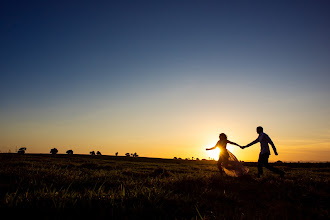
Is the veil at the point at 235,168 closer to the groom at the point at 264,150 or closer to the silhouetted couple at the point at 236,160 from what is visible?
the silhouetted couple at the point at 236,160

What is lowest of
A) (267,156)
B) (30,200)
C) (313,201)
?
(313,201)

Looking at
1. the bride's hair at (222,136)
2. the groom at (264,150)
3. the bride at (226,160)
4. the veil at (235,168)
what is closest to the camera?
the groom at (264,150)

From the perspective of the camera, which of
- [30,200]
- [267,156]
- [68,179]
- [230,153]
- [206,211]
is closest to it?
[30,200]

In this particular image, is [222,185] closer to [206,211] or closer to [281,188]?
A: [281,188]

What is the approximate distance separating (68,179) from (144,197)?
381 centimetres

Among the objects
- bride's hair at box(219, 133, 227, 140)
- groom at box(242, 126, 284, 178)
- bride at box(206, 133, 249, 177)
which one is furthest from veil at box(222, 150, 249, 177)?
bride's hair at box(219, 133, 227, 140)

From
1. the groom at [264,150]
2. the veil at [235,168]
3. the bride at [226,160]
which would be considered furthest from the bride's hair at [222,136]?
the groom at [264,150]

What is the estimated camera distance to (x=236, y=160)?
36.0ft

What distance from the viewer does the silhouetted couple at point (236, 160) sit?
32.4ft

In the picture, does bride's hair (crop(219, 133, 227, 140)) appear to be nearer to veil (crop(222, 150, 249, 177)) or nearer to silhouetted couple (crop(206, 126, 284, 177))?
silhouetted couple (crop(206, 126, 284, 177))

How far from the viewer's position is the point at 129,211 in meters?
3.42

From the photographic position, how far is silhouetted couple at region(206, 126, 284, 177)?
388 inches

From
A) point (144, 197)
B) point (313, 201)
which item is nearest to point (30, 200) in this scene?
point (144, 197)

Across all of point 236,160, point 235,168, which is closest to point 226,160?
point 236,160
